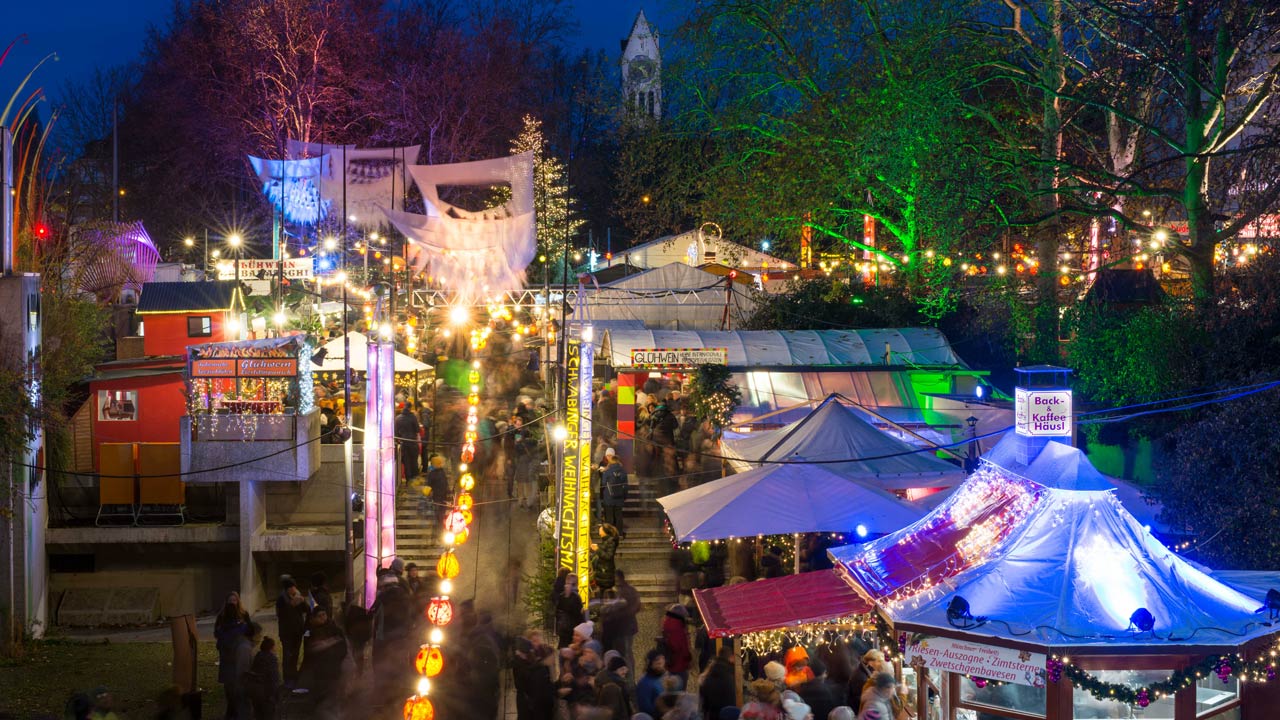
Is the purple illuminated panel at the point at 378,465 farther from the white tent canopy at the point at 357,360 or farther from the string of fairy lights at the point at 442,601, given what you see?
the white tent canopy at the point at 357,360

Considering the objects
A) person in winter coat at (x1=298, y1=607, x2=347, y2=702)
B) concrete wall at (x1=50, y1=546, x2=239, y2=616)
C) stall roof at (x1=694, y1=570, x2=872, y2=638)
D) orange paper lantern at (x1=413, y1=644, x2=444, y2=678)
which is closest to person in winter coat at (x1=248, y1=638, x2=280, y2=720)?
person in winter coat at (x1=298, y1=607, x2=347, y2=702)

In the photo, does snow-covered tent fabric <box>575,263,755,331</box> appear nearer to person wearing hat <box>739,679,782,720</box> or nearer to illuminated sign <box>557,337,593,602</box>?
illuminated sign <box>557,337,593,602</box>

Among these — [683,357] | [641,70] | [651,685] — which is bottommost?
[651,685]

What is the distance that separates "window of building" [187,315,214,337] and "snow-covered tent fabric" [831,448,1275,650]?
1984 cm

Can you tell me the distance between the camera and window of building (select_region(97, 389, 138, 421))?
20891mm

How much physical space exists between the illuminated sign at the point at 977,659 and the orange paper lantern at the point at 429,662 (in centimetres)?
435

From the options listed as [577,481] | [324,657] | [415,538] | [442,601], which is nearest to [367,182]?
[415,538]

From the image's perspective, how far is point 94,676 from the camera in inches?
556

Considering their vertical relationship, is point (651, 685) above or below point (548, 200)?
below

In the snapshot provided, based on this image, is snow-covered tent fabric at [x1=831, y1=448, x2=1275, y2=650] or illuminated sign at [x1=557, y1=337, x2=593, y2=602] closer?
snow-covered tent fabric at [x1=831, y1=448, x2=1275, y2=650]

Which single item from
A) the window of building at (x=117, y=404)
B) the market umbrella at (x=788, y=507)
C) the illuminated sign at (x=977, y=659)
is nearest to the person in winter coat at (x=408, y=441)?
the window of building at (x=117, y=404)

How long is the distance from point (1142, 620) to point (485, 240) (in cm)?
1788

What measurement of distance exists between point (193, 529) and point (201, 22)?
3187cm

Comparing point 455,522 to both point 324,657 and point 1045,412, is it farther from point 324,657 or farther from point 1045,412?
point 1045,412
